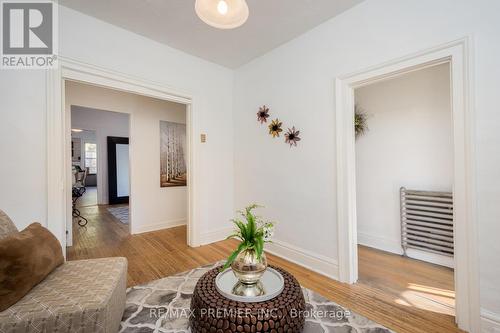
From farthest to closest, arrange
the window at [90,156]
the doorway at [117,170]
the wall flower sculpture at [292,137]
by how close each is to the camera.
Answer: the window at [90,156] < the doorway at [117,170] < the wall flower sculpture at [292,137]

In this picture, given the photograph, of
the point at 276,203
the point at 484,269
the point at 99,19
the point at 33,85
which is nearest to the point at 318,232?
the point at 276,203

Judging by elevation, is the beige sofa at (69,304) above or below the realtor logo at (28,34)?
below

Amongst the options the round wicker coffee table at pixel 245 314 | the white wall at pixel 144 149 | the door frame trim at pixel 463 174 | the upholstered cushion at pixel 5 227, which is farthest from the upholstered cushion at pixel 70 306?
the white wall at pixel 144 149

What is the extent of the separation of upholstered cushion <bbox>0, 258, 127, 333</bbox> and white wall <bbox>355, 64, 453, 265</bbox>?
3.21m

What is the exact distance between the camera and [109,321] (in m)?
1.35

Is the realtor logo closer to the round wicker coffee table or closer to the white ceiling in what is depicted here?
the white ceiling

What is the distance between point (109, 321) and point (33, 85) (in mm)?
2211

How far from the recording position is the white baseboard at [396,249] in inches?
104

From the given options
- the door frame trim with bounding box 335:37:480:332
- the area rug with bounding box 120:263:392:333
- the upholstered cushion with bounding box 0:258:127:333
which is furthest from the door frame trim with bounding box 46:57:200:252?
the door frame trim with bounding box 335:37:480:332

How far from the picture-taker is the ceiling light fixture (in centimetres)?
129

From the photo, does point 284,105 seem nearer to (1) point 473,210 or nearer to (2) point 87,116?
(1) point 473,210

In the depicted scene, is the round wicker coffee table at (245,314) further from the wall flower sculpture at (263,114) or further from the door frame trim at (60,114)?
the wall flower sculpture at (263,114)

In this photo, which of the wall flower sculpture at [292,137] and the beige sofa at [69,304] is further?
the wall flower sculpture at [292,137]

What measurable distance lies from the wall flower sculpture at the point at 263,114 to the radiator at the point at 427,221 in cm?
205
